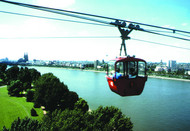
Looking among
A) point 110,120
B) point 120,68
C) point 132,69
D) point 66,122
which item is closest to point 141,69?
point 132,69

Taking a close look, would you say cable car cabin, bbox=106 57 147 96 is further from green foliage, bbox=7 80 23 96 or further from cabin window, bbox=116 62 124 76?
green foliage, bbox=7 80 23 96

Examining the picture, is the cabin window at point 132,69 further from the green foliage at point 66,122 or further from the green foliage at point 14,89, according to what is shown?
the green foliage at point 14,89

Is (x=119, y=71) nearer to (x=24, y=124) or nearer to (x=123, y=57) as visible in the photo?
(x=123, y=57)

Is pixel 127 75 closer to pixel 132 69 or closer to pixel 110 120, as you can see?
pixel 132 69

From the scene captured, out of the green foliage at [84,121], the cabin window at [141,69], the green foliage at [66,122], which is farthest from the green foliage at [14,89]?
the cabin window at [141,69]

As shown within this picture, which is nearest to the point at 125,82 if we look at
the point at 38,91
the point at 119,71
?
the point at 119,71

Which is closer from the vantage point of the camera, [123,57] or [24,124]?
[123,57]

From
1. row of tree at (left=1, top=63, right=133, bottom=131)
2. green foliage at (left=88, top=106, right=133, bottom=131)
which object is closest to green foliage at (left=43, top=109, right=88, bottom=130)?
row of tree at (left=1, top=63, right=133, bottom=131)

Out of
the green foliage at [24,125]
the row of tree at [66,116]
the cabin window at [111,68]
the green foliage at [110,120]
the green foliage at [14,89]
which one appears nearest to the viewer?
the cabin window at [111,68]
